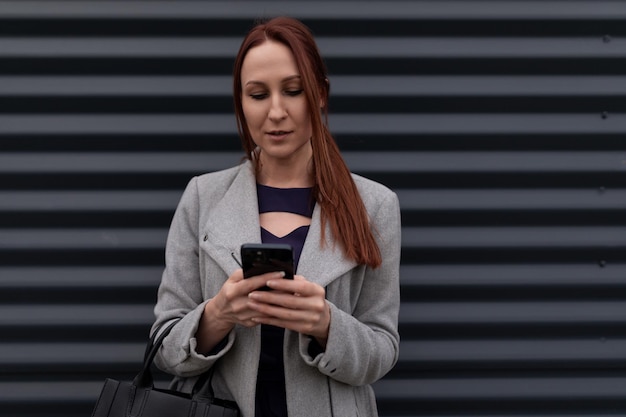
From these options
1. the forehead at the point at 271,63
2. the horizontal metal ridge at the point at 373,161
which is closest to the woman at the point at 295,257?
the forehead at the point at 271,63

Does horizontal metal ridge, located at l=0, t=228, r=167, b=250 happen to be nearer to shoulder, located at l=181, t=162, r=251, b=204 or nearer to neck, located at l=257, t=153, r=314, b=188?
shoulder, located at l=181, t=162, r=251, b=204

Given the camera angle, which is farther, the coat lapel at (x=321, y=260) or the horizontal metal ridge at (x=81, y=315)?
the horizontal metal ridge at (x=81, y=315)

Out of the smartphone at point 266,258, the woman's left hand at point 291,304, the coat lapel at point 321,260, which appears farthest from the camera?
the coat lapel at point 321,260

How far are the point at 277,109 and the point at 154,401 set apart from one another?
0.99 metres

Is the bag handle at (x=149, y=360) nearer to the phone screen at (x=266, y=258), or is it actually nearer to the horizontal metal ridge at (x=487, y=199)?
the phone screen at (x=266, y=258)

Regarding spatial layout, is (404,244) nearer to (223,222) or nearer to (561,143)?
(561,143)

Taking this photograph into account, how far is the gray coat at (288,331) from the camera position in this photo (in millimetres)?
2078

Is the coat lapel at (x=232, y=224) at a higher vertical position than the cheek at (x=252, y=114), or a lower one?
lower

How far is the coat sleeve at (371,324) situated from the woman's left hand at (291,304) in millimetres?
111

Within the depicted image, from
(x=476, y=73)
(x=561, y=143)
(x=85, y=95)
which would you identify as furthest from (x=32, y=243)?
(x=561, y=143)

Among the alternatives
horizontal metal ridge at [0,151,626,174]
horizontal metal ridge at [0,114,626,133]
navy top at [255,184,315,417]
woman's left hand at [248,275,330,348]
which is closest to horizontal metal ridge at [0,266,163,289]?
horizontal metal ridge at [0,151,626,174]

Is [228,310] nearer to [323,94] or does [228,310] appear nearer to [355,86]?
[323,94]

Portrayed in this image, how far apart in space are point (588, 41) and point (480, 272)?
3.82 feet
